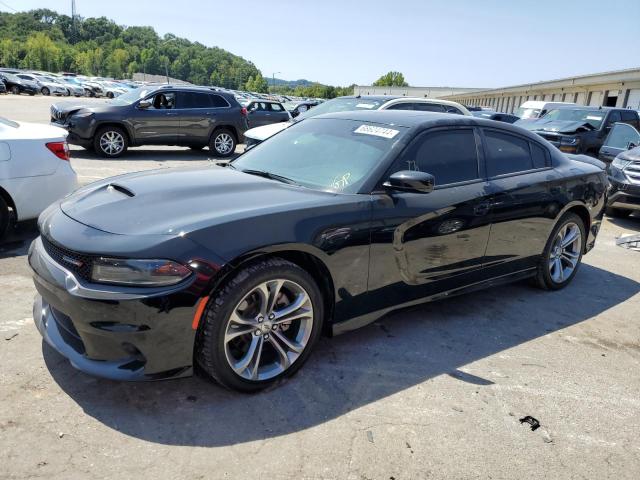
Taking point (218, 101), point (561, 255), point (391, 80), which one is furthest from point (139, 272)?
point (391, 80)

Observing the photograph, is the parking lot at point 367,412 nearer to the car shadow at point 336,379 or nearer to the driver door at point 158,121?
the car shadow at point 336,379

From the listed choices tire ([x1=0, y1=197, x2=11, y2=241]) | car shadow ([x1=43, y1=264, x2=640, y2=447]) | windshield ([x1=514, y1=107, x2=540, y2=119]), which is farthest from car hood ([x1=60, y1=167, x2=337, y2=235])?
windshield ([x1=514, y1=107, x2=540, y2=119])

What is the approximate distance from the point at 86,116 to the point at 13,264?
23.7 feet

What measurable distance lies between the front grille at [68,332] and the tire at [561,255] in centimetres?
386

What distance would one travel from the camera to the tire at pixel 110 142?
11.2 m

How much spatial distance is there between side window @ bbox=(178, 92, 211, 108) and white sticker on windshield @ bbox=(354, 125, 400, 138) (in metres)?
9.30

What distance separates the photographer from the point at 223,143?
13.0 metres

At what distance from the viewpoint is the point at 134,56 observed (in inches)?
5448

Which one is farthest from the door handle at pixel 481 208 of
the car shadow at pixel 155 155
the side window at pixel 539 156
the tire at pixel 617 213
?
the car shadow at pixel 155 155

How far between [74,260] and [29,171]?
304 cm

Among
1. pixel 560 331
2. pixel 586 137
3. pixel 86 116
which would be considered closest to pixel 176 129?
pixel 86 116

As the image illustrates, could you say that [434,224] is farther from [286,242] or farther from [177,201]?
[177,201]

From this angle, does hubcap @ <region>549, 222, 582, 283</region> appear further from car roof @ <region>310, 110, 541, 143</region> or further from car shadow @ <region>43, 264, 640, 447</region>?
car roof @ <region>310, 110, 541, 143</region>

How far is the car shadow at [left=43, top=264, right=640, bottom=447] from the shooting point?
107 inches
